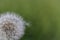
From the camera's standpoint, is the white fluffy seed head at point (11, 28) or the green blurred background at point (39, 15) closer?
the white fluffy seed head at point (11, 28)

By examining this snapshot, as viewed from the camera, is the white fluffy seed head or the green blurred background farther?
the green blurred background

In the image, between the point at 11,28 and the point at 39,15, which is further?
the point at 39,15

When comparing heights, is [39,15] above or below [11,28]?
above

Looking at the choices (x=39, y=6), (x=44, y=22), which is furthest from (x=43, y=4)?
(x=44, y=22)
